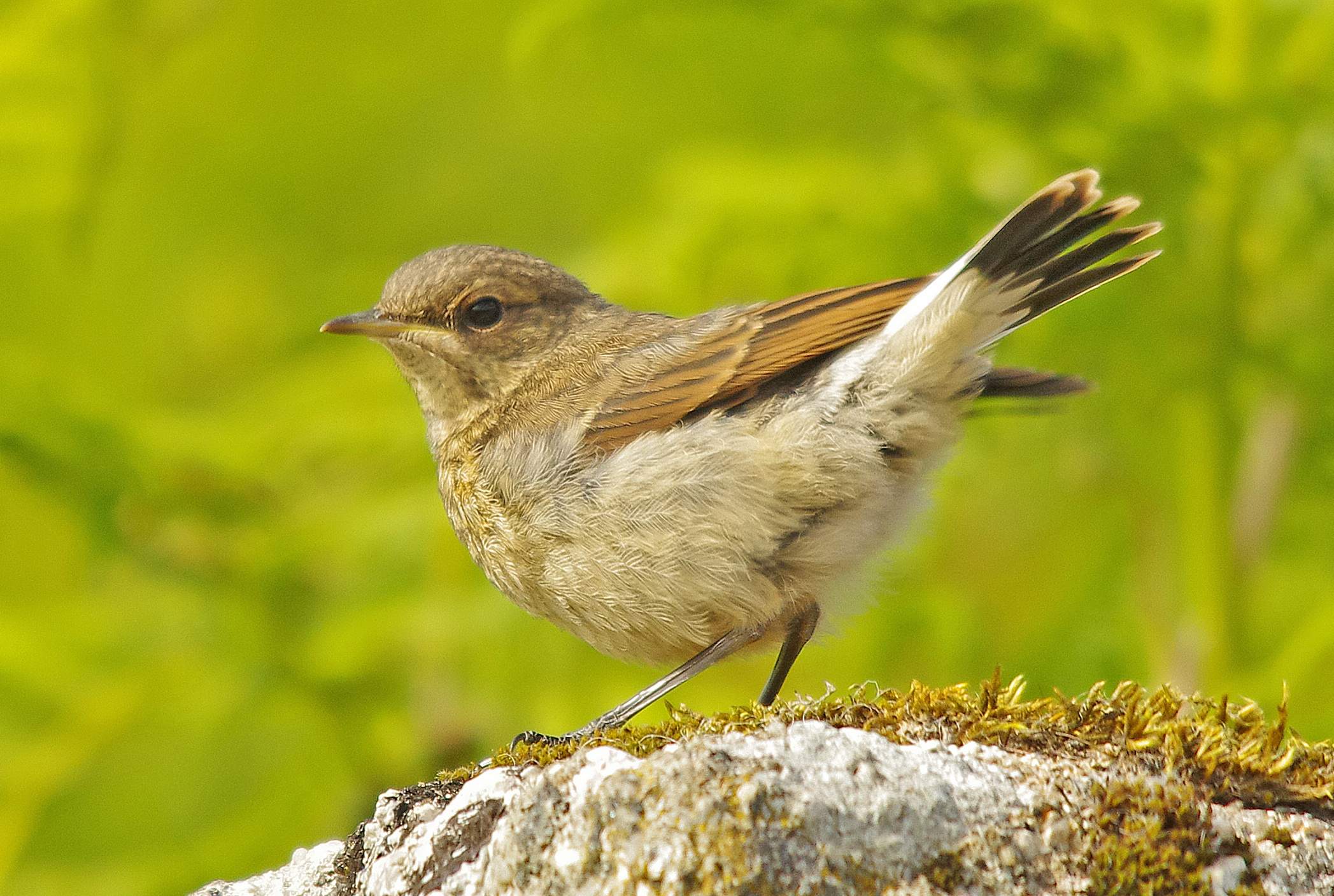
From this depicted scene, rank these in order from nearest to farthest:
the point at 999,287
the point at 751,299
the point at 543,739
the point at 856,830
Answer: the point at 856,830 < the point at 543,739 < the point at 999,287 < the point at 751,299

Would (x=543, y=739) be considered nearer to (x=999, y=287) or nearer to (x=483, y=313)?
(x=999, y=287)

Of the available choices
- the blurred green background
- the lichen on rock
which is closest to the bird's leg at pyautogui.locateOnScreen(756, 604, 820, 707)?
the blurred green background

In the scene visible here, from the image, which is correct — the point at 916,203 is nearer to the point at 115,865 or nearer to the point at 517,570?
the point at 517,570

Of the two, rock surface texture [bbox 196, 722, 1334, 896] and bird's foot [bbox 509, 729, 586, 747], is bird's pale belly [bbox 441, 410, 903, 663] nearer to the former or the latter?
bird's foot [bbox 509, 729, 586, 747]

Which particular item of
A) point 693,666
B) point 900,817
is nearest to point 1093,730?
point 900,817

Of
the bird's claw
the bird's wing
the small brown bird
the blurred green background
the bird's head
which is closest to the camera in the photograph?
the bird's claw

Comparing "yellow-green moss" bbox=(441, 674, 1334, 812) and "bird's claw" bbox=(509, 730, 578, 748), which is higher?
"bird's claw" bbox=(509, 730, 578, 748)

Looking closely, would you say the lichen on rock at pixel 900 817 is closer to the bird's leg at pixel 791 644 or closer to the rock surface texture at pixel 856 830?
the rock surface texture at pixel 856 830
